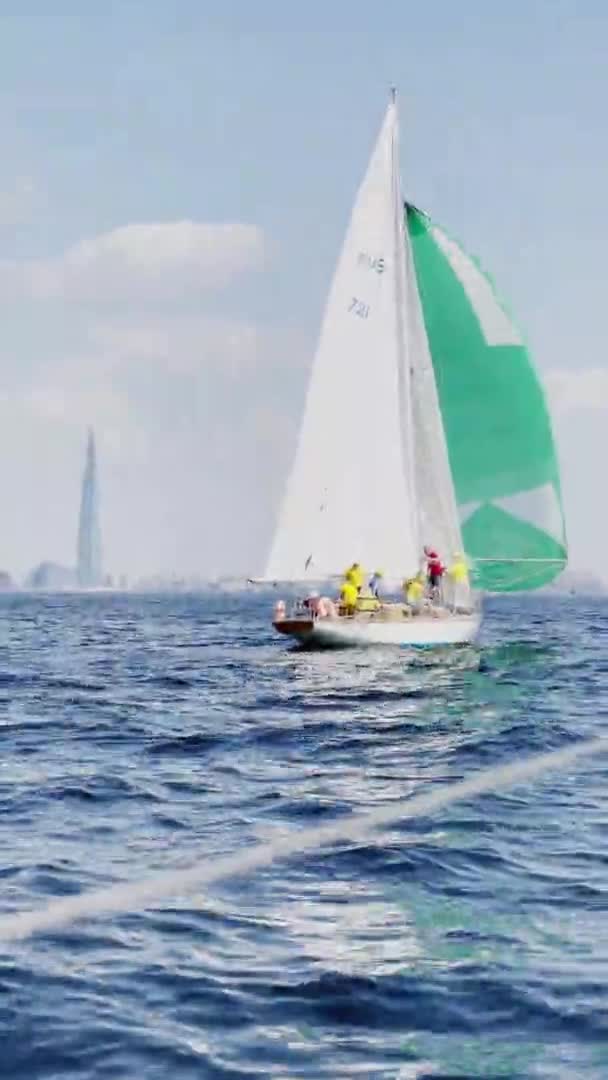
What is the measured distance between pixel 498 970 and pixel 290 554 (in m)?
33.1

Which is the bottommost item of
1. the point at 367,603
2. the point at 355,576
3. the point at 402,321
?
the point at 367,603

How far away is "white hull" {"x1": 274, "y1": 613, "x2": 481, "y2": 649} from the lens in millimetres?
37125

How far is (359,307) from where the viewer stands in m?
42.2

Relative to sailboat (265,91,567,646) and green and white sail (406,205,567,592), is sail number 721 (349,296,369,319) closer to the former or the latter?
sailboat (265,91,567,646)

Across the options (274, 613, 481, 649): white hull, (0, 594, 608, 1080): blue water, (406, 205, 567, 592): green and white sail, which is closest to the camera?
(0, 594, 608, 1080): blue water

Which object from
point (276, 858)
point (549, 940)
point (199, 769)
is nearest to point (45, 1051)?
point (549, 940)

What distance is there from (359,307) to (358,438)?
3693 mm

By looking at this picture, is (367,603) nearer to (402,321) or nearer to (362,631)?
(362,631)

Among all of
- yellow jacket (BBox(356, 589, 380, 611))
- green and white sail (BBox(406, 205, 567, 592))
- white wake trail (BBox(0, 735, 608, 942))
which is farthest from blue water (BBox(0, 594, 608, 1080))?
green and white sail (BBox(406, 205, 567, 592))

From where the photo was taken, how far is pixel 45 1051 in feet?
24.3

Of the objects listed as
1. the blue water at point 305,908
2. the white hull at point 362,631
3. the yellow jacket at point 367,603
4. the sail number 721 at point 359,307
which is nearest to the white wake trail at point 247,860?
the blue water at point 305,908

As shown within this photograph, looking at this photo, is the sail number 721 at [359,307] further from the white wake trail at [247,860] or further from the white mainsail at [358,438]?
the white wake trail at [247,860]

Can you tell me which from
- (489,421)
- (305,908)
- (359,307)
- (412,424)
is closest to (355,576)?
(412,424)

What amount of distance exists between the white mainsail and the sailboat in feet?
0.13
